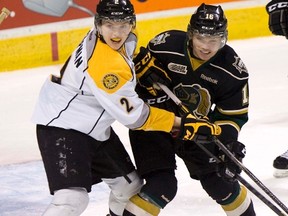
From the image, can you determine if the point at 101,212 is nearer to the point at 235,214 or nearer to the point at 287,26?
the point at 235,214

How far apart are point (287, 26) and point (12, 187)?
4.59ft

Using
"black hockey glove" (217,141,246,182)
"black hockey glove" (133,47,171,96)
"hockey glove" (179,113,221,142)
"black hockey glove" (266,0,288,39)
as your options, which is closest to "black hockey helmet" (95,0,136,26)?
"black hockey glove" (133,47,171,96)

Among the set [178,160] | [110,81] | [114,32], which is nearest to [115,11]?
[114,32]

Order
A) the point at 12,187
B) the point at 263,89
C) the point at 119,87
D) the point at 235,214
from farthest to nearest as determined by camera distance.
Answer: the point at 263,89
the point at 12,187
the point at 235,214
the point at 119,87

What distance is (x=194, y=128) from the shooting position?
3.07 meters

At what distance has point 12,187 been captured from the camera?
4.10 meters

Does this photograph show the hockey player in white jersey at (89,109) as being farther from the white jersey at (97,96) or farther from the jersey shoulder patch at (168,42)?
the jersey shoulder patch at (168,42)

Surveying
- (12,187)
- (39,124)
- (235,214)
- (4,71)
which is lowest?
(4,71)

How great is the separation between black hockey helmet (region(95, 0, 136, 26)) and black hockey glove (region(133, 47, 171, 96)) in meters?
0.20

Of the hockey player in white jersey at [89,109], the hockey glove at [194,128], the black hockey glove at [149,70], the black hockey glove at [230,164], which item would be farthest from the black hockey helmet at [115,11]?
the black hockey glove at [230,164]

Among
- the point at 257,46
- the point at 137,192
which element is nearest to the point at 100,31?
the point at 137,192

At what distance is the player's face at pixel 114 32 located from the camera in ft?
9.78

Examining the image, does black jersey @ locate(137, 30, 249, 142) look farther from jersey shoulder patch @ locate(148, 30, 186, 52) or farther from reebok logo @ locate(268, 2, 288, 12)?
reebok logo @ locate(268, 2, 288, 12)

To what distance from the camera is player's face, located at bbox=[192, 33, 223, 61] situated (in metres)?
3.12
